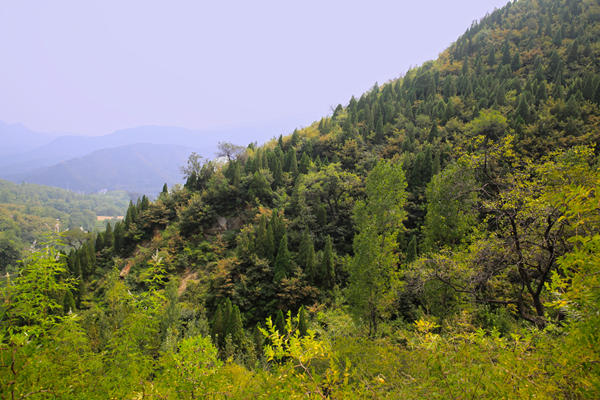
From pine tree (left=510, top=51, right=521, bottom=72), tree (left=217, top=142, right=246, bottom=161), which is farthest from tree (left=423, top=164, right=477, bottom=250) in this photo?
pine tree (left=510, top=51, right=521, bottom=72)

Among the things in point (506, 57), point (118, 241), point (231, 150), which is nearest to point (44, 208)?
point (118, 241)

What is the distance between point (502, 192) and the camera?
667 centimetres

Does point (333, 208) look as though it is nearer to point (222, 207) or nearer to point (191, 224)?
point (222, 207)

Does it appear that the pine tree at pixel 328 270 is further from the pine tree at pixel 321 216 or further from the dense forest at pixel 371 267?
the pine tree at pixel 321 216

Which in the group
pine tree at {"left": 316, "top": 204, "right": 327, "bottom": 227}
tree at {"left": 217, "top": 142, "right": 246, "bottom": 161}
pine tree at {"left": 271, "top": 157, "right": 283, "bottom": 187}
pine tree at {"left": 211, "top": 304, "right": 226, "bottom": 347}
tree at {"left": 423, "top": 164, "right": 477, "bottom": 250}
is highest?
tree at {"left": 217, "top": 142, "right": 246, "bottom": 161}

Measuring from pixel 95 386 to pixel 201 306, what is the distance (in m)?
15.3

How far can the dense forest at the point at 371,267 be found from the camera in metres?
3.56

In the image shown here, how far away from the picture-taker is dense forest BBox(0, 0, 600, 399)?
3.56 meters

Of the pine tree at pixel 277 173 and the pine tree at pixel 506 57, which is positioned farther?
the pine tree at pixel 506 57

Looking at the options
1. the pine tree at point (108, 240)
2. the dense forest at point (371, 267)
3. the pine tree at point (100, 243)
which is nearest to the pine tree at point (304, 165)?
the dense forest at point (371, 267)

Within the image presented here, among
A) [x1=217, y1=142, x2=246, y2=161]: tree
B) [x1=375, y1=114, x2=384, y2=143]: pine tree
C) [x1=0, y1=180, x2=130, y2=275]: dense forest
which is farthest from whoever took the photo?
[x1=0, y1=180, x2=130, y2=275]: dense forest

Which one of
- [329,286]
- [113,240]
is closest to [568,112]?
[329,286]

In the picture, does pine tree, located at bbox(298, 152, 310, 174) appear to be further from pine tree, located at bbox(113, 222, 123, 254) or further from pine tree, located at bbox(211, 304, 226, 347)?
pine tree, located at bbox(113, 222, 123, 254)

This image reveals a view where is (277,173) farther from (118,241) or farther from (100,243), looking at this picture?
(100,243)
